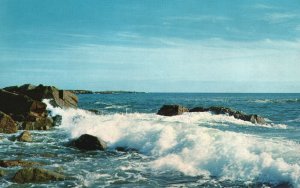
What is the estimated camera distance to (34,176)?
38.7 ft

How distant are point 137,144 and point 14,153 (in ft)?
17.9

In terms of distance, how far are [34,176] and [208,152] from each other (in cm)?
633

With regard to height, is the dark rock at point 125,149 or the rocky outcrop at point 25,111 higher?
the rocky outcrop at point 25,111


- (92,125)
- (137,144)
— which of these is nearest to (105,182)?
(137,144)

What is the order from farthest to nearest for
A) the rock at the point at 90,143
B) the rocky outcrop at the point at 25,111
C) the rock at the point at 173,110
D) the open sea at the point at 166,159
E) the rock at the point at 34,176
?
the rock at the point at 173,110 → the rocky outcrop at the point at 25,111 → the rock at the point at 90,143 → the open sea at the point at 166,159 → the rock at the point at 34,176

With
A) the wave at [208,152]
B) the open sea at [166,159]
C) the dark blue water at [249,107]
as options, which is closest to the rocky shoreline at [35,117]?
the open sea at [166,159]

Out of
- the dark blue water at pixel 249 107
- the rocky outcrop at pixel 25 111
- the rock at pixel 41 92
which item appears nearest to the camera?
the rocky outcrop at pixel 25 111

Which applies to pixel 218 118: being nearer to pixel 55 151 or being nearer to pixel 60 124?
pixel 60 124

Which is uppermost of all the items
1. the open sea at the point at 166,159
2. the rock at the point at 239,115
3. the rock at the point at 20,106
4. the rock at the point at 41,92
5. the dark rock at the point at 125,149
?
the rock at the point at 41,92

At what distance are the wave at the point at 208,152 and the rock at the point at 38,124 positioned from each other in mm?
3425

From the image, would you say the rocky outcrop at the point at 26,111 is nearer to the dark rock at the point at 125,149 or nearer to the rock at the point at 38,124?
the rock at the point at 38,124

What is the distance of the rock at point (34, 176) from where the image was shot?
38.2ft

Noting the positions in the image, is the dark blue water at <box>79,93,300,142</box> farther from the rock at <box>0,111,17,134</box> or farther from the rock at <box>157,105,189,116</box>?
the rock at <box>0,111,17,134</box>

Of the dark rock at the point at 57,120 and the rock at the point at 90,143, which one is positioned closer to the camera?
the rock at the point at 90,143
